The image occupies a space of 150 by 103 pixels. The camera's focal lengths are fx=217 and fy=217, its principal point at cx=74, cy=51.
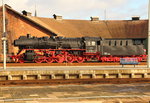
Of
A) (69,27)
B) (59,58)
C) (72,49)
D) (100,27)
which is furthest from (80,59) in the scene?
(100,27)

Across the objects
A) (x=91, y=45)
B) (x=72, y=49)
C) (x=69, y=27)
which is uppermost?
(x=69, y=27)

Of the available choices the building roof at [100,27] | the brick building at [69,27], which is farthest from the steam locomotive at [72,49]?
the building roof at [100,27]

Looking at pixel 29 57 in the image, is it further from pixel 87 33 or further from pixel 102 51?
pixel 87 33

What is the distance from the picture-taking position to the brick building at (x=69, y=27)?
118 feet

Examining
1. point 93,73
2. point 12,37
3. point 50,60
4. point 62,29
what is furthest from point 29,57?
point 62,29

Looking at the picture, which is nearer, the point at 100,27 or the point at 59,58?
the point at 59,58

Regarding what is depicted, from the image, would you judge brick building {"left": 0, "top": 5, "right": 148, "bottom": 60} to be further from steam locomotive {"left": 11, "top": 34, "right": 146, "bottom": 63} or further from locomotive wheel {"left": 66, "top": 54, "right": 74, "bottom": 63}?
locomotive wheel {"left": 66, "top": 54, "right": 74, "bottom": 63}

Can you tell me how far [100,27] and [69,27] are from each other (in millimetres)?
7195

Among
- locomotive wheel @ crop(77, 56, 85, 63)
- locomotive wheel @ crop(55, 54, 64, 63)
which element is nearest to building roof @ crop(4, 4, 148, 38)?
locomotive wheel @ crop(77, 56, 85, 63)

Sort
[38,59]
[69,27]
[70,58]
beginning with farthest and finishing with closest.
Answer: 1. [69,27]
2. [70,58]
3. [38,59]

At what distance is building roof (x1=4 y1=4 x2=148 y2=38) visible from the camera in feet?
145

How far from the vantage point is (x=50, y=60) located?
24328mm

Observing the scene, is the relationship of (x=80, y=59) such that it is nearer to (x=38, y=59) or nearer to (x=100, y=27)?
(x=38, y=59)

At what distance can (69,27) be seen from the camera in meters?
46.3
